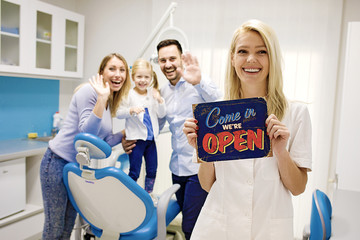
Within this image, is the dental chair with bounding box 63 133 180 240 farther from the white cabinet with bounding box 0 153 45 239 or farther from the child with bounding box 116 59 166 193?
the white cabinet with bounding box 0 153 45 239

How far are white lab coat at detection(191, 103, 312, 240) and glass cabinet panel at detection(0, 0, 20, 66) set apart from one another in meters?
2.57

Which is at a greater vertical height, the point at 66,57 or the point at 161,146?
the point at 66,57

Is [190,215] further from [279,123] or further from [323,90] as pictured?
[323,90]

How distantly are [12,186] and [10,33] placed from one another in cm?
134

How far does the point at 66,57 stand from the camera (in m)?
3.45

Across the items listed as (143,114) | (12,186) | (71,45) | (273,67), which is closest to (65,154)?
(143,114)

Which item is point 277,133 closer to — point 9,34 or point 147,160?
point 147,160

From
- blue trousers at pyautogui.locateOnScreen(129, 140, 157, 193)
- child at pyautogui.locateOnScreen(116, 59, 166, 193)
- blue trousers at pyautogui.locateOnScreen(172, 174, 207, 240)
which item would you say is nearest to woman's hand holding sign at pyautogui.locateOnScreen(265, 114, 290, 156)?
blue trousers at pyautogui.locateOnScreen(172, 174, 207, 240)

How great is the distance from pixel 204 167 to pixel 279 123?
12.5 inches

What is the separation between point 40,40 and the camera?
10.1ft

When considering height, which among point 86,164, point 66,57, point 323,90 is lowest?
point 86,164

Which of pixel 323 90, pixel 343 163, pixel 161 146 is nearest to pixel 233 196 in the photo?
pixel 343 163

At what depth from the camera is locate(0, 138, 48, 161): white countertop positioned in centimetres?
259

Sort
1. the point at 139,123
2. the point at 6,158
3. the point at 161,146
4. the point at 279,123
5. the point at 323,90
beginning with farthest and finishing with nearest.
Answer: the point at 161,146, the point at 323,90, the point at 6,158, the point at 139,123, the point at 279,123
